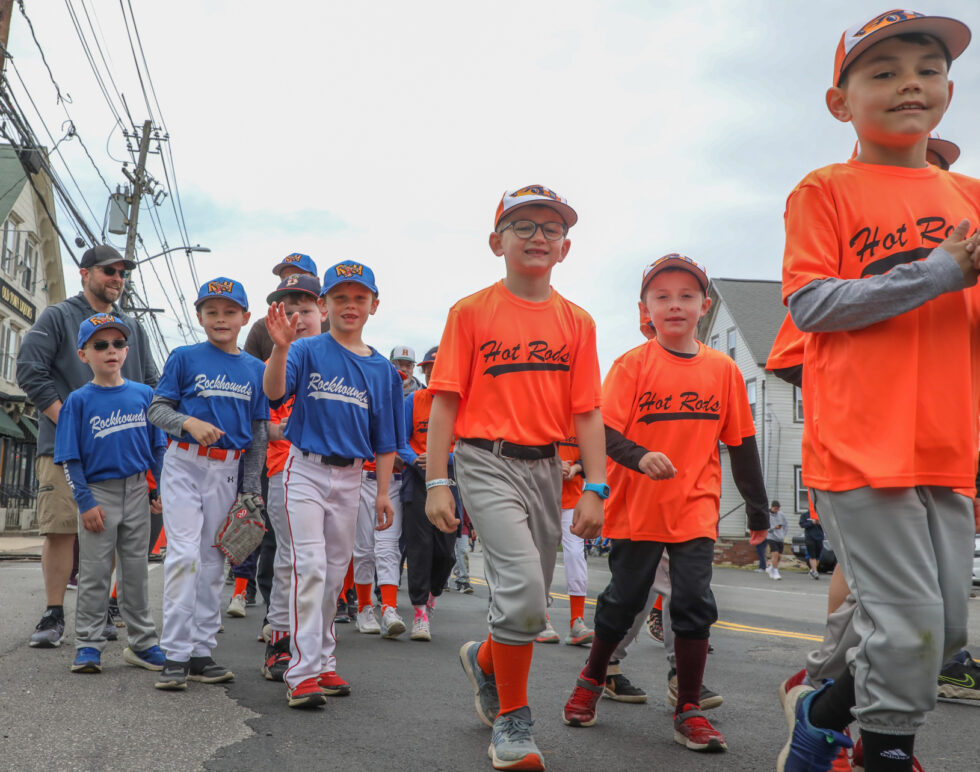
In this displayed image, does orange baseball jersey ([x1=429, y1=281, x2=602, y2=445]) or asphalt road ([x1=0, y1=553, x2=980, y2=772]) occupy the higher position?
orange baseball jersey ([x1=429, y1=281, x2=602, y2=445])

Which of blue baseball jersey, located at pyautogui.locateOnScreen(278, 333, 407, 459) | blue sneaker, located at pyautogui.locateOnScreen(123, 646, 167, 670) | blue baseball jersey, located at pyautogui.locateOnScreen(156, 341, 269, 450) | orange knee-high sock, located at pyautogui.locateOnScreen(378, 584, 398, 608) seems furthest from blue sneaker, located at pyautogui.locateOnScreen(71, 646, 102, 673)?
orange knee-high sock, located at pyautogui.locateOnScreen(378, 584, 398, 608)

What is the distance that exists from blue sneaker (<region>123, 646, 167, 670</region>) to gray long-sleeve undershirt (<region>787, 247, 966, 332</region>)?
421 centimetres

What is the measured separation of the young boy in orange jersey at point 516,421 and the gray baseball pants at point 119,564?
7.43 ft

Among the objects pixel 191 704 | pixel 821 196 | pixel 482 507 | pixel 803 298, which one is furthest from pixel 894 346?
pixel 191 704

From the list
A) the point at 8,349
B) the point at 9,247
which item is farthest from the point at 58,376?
the point at 9,247

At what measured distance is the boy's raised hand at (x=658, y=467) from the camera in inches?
155

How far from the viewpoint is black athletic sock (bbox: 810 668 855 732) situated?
2.63m

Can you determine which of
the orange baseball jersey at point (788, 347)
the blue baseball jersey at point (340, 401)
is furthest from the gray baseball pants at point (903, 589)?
the blue baseball jersey at point (340, 401)

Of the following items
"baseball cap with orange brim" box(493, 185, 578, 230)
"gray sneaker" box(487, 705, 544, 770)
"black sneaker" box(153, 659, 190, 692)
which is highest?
"baseball cap with orange brim" box(493, 185, 578, 230)

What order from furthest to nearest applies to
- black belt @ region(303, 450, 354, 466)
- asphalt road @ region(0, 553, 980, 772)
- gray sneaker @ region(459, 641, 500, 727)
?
black belt @ region(303, 450, 354, 466) → gray sneaker @ region(459, 641, 500, 727) → asphalt road @ region(0, 553, 980, 772)

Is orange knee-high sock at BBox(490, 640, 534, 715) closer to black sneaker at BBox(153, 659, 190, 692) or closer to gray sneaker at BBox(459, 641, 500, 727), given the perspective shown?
gray sneaker at BBox(459, 641, 500, 727)

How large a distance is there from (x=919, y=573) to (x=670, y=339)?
2.39 m

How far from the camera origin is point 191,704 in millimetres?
4227

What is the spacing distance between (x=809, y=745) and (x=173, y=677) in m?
3.16
